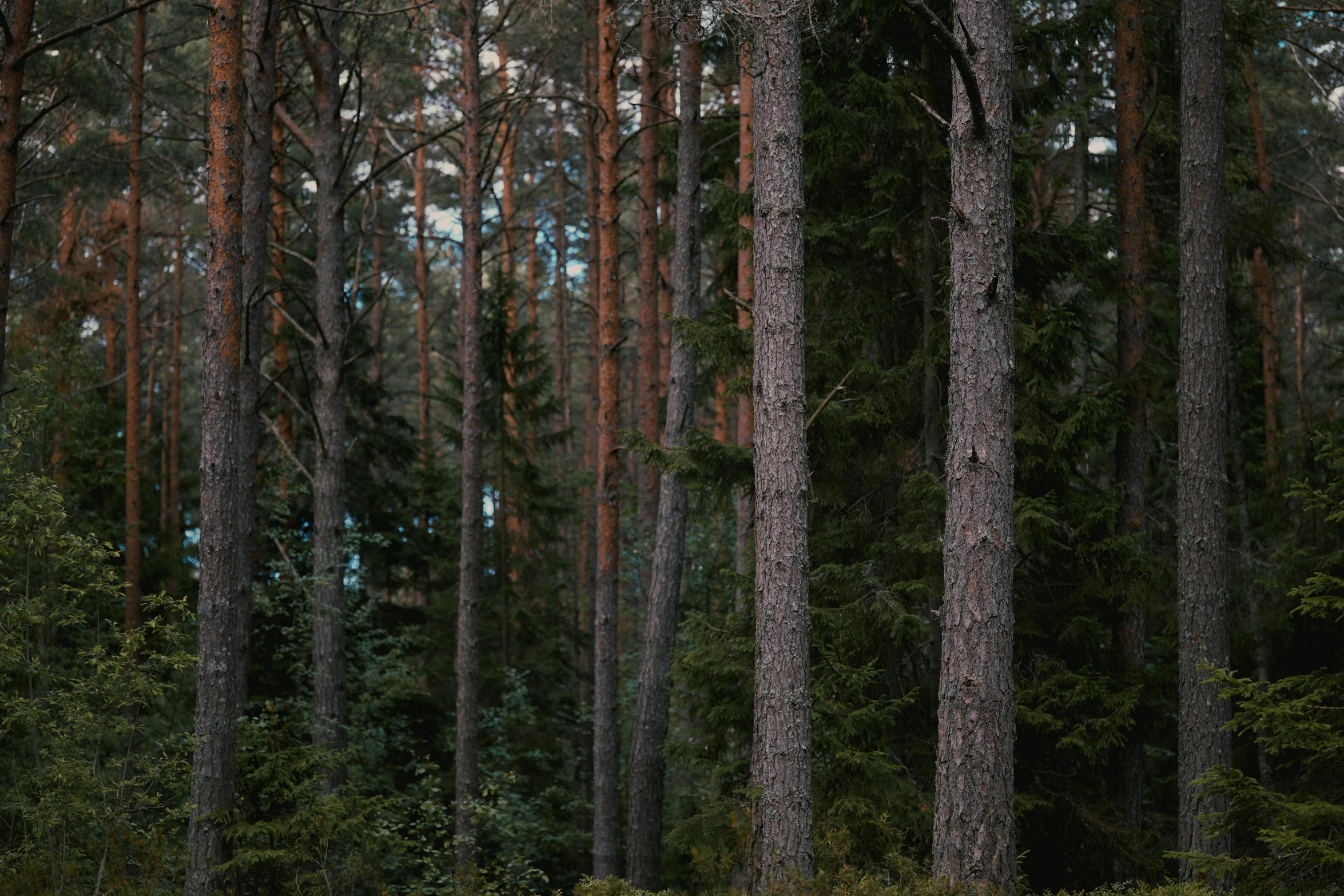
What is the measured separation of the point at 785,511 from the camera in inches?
277

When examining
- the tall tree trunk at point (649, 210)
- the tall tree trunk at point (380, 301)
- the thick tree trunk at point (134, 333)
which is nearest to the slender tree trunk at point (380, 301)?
the tall tree trunk at point (380, 301)

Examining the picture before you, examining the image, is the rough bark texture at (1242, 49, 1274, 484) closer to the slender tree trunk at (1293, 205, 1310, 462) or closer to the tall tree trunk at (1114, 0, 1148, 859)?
the slender tree trunk at (1293, 205, 1310, 462)

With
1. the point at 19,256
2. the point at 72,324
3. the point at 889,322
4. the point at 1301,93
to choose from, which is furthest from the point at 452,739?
the point at 1301,93

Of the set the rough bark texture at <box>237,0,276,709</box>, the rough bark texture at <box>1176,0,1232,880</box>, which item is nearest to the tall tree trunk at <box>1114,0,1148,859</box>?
the rough bark texture at <box>1176,0,1232,880</box>

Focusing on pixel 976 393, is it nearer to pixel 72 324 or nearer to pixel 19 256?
pixel 72 324

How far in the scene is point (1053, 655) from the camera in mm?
9492

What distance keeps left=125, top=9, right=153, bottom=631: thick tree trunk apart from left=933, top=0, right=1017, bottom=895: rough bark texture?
12.5m

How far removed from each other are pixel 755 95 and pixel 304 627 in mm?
9301

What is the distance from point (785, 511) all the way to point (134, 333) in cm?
1313

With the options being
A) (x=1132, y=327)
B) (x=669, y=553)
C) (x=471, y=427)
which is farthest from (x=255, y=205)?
(x=1132, y=327)

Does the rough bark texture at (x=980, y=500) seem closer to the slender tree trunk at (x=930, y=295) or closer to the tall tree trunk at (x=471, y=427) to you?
the slender tree trunk at (x=930, y=295)

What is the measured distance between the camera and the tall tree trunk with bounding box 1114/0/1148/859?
9977 mm

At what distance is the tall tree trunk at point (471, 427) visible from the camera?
12.4 m

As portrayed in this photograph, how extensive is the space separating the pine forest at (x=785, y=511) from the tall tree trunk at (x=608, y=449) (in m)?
0.06
